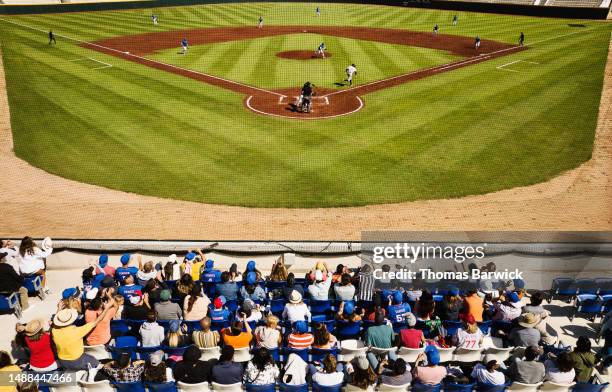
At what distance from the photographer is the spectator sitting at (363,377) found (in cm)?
562

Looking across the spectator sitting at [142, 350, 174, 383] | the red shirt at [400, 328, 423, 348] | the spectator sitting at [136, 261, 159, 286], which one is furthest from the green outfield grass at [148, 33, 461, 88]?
the spectator sitting at [142, 350, 174, 383]

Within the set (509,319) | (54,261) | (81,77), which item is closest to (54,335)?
(54,261)

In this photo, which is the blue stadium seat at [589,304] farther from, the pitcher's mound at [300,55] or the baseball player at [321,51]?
the baseball player at [321,51]

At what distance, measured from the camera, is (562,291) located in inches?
341

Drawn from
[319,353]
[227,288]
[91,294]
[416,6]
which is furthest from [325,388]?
[416,6]

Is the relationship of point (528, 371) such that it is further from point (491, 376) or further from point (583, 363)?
point (583, 363)

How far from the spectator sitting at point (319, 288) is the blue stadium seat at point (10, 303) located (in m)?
5.04

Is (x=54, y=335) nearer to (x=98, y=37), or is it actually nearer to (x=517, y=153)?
(x=517, y=153)

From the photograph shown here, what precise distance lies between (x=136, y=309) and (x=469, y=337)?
4.88 m

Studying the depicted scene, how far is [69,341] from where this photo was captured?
623 centimetres

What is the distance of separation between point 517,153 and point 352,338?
11840 millimetres

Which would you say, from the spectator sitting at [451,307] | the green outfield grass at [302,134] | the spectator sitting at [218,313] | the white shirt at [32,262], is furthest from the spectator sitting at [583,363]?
the white shirt at [32,262]

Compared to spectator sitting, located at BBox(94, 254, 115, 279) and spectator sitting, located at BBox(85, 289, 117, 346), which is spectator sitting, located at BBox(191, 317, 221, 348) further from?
spectator sitting, located at BBox(94, 254, 115, 279)

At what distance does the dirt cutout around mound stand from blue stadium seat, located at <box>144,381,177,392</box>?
14893 mm
